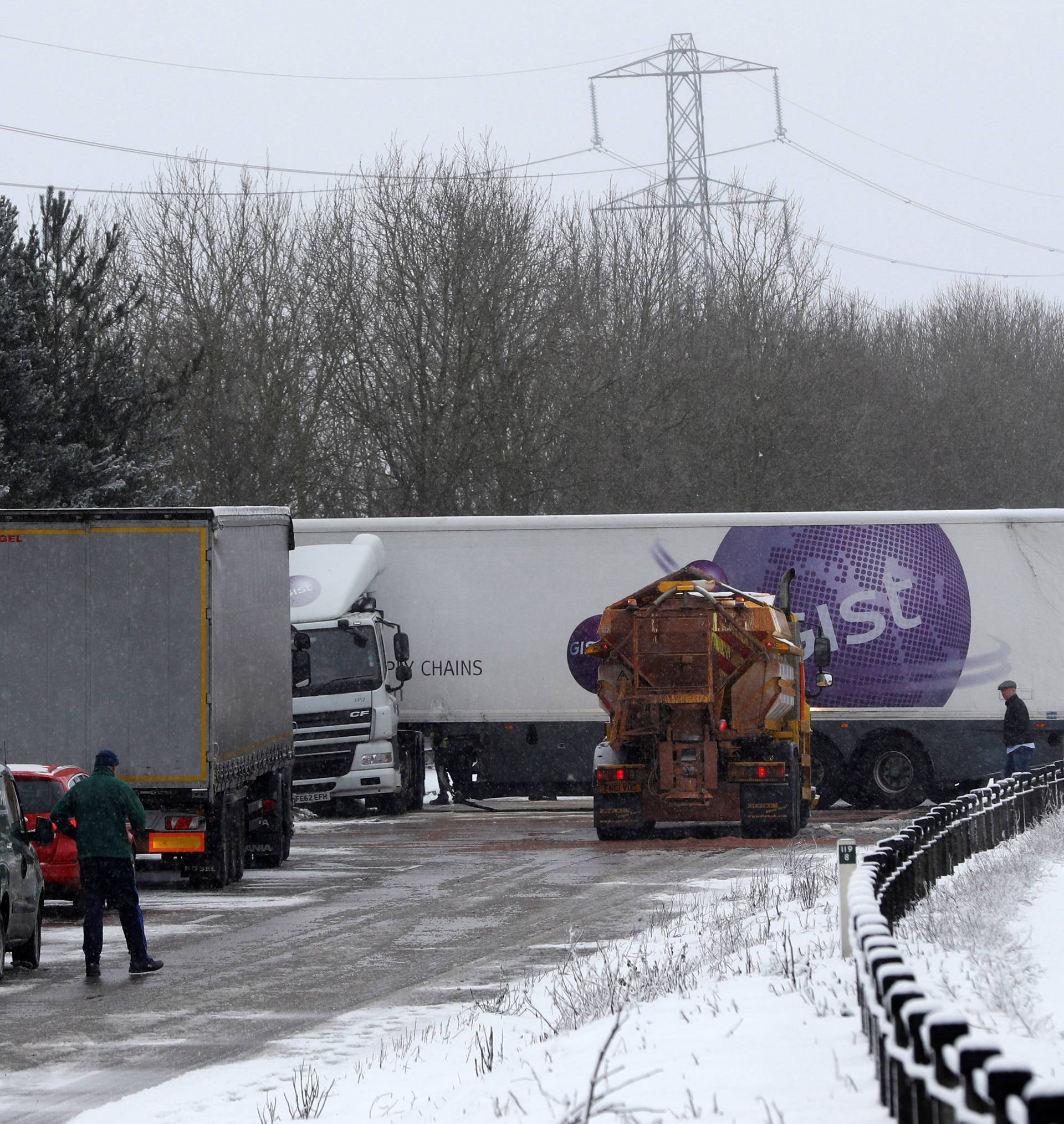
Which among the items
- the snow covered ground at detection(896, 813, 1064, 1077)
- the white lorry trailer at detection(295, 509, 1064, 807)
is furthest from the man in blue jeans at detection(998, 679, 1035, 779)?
the snow covered ground at detection(896, 813, 1064, 1077)

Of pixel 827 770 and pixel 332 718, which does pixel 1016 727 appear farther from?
pixel 332 718

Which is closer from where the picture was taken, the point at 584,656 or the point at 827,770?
the point at 827,770

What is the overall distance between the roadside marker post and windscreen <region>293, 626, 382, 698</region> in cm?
1623

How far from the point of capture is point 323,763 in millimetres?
26469

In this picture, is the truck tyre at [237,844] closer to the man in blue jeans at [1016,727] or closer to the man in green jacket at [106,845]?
the man in green jacket at [106,845]

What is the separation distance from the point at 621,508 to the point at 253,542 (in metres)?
30.2

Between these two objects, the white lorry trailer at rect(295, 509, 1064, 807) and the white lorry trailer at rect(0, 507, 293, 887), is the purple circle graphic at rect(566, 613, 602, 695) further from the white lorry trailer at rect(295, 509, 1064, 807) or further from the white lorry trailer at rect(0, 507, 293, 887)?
the white lorry trailer at rect(0, 507, 293, 887)

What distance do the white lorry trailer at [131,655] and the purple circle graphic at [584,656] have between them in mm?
9962

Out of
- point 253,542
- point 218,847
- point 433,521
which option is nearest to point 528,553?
point 433,521

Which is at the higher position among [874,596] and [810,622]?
[874,596]

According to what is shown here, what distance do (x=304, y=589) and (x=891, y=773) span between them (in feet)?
30.0

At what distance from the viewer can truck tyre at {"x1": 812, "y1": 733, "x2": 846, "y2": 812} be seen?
87.1ft

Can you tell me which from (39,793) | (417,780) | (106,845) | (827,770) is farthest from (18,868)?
(827,770)

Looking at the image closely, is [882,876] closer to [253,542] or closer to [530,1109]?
[530,1109]
